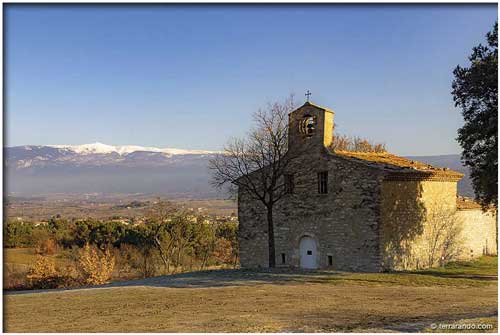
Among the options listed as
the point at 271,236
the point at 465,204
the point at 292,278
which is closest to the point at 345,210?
the point at 271,236

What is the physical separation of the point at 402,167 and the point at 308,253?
6017mm

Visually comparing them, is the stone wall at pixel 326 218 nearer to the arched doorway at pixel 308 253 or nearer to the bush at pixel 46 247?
the arched doorway at pixel 308 253

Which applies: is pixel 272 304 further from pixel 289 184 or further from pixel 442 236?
pixel 442 236

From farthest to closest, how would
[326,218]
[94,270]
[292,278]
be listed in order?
[94,270] → [326,218] → [292,278]

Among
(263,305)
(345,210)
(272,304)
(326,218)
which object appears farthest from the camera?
(326,218)

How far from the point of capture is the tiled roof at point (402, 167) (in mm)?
22578

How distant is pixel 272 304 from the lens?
50.4ft

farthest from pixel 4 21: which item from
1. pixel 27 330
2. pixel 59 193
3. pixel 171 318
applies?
pixel 59 193

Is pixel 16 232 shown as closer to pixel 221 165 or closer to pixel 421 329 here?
pixel 221 165

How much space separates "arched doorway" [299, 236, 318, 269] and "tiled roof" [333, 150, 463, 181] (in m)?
4.35

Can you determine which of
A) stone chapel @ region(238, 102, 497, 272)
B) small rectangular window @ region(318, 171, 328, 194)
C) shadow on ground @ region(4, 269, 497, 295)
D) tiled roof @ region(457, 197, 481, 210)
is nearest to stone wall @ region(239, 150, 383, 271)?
stone chapel @ region(238, 102, 497, 272)

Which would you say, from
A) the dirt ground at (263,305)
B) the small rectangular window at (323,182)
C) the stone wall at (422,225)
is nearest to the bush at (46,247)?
the dirt ground at (263,305)

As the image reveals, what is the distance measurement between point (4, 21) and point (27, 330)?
763 centimetres

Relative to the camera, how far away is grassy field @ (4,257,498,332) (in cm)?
1237
